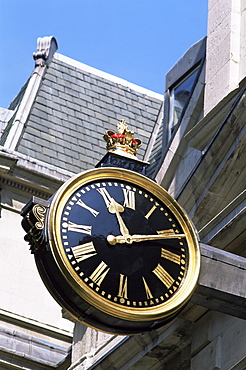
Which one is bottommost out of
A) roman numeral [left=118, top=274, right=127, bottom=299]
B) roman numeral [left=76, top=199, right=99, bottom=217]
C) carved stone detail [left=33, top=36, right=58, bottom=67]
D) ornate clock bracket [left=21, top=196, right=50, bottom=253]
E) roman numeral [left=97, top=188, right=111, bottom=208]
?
roman numeral [left=118, top=274, right=127, bottom=299]

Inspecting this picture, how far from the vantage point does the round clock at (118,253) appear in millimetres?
6988

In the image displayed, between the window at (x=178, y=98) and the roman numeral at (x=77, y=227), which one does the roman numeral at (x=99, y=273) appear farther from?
the window at (x=178, y=98)

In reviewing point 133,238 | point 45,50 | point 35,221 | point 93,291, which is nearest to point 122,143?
point 133,238

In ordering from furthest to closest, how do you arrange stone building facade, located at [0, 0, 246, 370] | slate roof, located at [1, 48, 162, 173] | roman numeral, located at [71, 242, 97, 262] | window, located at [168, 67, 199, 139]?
slate roof, located at [1, 48, 162, 173]
window, located at [168, 67, 199, 139]
stone building facade, located at [0, 0, 246, 370]
roman numeral, located at [71, 242, 97, 262]

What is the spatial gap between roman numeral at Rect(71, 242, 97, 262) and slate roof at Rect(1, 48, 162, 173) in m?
18.0

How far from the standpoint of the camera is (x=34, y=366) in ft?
66.0

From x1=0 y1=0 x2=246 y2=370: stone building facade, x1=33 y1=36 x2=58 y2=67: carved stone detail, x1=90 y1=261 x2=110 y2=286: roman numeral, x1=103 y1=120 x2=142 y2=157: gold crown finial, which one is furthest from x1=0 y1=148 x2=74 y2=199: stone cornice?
x1=90 y1=261 x2=110 y2=286: roman numeral

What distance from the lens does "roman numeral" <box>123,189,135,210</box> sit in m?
7.45

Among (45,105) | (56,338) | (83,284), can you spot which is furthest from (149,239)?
(45,105)

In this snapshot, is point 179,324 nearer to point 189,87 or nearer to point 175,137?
point 175,137

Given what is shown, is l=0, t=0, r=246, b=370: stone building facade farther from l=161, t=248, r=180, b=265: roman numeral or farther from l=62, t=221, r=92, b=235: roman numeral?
l=62, t=221, r=92, b=235: roman numeral

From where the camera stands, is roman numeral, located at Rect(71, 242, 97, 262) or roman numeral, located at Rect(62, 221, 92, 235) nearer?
roman numeral, located at Rect(71, 242, 97, 262)

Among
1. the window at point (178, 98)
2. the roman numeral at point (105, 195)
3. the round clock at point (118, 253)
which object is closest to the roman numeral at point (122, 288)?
the round clock at point (118, 253)

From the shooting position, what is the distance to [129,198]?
7496mm
